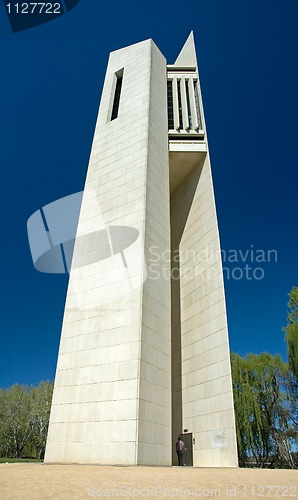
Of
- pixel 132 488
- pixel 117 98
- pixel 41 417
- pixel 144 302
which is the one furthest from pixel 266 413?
pixel 41 417

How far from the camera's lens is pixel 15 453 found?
37125 mm

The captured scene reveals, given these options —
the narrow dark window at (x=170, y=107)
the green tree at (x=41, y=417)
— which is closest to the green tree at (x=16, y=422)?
the green tree at (x=41, y=417)

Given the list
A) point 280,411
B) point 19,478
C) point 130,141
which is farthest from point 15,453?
point 19,478

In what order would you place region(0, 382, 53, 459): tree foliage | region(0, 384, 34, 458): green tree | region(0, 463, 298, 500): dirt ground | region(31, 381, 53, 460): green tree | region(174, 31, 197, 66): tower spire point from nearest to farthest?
region(0, 463, 298, 500): dirt ground, region(174, 31, 197, 66): tower spire point, region(31, 381, 53, 460): green tree, region(0, 382, 53, 459): tree foliage, region(0, 384, 34, 458): green tree

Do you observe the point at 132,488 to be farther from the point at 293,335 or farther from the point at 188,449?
the point at 293,335

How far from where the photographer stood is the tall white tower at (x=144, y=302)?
36.4ft

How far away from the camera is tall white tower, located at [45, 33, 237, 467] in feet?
36.4

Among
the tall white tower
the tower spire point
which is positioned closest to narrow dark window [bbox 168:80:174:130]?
the tall white tower

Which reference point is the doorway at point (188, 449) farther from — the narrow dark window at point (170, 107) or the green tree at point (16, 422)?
the green tree at point (16, 422)

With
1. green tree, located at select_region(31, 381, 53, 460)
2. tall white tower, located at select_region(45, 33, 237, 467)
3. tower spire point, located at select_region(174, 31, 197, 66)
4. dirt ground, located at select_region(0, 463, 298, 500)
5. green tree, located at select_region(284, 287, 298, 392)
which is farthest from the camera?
green tree, located at select_region(31, 381, 53, 460)

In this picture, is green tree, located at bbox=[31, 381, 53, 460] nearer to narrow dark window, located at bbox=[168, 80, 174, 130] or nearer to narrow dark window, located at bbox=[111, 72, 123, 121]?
narrow dark window, located at bbox=[111, 72, 123, 121]

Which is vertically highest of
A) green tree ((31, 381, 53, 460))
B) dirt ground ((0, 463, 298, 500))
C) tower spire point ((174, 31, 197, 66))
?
tower spire point ((174, 31, 197, 66))

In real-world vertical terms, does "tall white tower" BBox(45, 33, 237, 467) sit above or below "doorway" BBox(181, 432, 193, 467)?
above

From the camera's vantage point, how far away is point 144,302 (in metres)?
12.2
